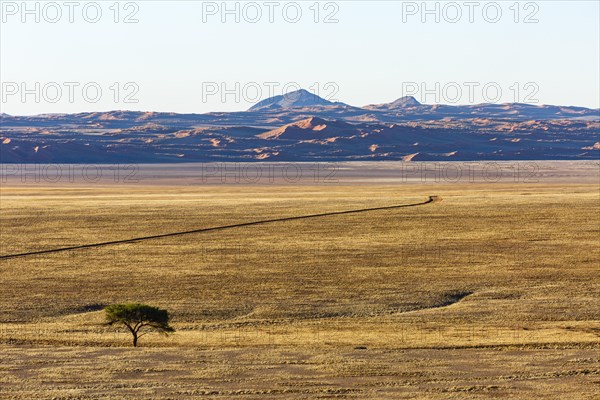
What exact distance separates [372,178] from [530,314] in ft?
364

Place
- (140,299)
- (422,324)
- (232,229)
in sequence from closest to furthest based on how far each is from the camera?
(422,324) → (140,299) → (232,229)

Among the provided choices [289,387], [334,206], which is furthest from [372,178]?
[289,387]

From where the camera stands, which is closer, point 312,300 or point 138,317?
point 138,317

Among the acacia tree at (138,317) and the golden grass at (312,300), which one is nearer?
the golden grass at (312,300)

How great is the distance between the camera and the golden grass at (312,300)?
1298 inches

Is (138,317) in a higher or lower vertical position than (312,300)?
higher

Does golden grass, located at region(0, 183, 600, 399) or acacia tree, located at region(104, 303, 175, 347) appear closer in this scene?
golden grass, located at region(0, 183, 600, 399)

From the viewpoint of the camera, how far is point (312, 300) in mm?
49594

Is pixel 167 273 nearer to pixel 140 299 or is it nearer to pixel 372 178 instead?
pixel 140 299

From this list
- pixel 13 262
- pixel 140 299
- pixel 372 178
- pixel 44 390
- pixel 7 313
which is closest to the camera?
pixel 44 390

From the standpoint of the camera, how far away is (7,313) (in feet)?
155

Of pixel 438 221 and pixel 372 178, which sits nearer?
pixel 438 221

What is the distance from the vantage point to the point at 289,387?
31.7 meters

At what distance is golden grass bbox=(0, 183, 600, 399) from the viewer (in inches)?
1298
